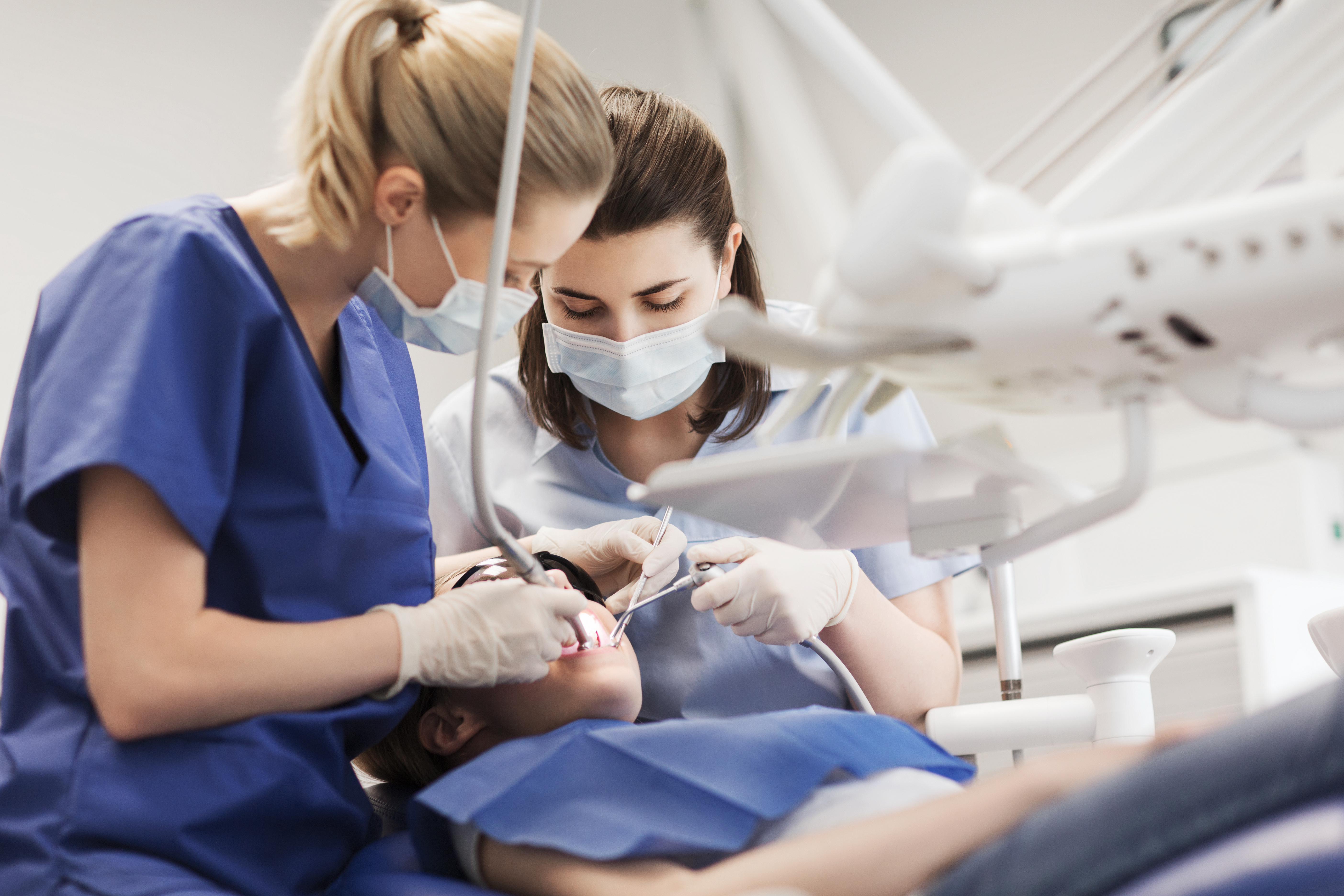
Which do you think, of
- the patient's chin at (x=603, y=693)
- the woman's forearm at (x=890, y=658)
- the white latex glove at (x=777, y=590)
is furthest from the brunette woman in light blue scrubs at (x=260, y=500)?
the woman's forearm at (x=890, y=658)

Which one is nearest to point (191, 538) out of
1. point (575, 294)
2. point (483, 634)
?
point (483, 634)

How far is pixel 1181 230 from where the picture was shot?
2.38ft

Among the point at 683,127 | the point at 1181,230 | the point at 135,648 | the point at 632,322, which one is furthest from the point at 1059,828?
the point at 683,127

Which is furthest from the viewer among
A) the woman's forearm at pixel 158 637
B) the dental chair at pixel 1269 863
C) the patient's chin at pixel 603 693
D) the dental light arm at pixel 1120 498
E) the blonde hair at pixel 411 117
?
the patient's chin at pixel 603 693

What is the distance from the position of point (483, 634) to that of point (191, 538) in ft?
1.06

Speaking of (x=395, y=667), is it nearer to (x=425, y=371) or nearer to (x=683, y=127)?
(x=683, y=127)

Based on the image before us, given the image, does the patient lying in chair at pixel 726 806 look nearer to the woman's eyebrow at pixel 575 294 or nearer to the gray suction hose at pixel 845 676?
the gray suction hose at pixel 845 676

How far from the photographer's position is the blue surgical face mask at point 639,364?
1624mm

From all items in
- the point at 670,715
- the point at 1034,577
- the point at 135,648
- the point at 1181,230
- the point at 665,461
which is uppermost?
the point at 1181,230

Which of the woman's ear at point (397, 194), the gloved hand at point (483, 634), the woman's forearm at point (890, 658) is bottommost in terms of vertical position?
the woman's forearm at point (890, 658)

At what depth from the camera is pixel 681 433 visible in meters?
1.82

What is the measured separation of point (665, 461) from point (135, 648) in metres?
0.96

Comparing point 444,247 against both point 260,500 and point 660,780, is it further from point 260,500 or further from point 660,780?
point 660,780

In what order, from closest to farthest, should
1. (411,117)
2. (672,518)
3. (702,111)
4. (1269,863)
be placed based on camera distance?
(1269,863)
(411,117)
(672,518)
(702,111)
